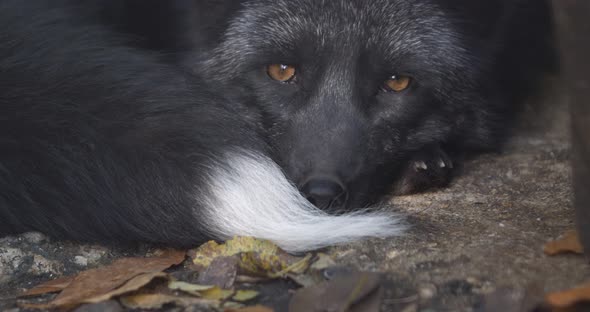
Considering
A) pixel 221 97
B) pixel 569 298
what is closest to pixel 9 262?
pixel 221 97

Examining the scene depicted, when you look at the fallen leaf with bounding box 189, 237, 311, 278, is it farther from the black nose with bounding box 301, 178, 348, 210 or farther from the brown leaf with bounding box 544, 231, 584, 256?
the brown leaf with bounding box 544, 231, 584, 256

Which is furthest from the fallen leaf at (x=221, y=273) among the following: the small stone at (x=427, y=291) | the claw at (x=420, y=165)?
the claw at (x=420, y=165)

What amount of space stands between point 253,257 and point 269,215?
0.72ft

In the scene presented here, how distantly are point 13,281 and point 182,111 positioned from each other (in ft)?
2.32

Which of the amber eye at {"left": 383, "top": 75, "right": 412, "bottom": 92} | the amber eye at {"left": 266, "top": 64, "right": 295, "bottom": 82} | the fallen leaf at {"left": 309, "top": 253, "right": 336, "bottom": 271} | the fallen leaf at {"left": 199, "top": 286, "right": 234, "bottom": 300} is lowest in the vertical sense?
the fallen leaf at {"left": 309, "top": 253, "right": 336, "bottom": 271}

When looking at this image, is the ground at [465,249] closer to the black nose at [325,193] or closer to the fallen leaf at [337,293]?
the fallen leaf at [337,293]

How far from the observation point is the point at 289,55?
279 centimetres

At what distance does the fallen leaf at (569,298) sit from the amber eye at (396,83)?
4.38 ft

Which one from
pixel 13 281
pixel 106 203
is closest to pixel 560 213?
pixel 106 203

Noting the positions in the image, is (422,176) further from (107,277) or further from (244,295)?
(107,277)

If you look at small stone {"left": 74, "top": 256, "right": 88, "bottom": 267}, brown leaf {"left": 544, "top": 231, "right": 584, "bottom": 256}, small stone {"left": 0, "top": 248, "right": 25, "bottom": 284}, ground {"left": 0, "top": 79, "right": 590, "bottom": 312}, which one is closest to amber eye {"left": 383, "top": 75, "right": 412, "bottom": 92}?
ground {"left": 0, "top": 79, "right": 590, "bottom": 312}

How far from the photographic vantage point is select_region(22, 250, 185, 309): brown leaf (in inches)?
77.3

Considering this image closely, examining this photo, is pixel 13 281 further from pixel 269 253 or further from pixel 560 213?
pixel 560 213

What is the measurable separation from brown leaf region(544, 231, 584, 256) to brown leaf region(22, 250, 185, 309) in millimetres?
1028
